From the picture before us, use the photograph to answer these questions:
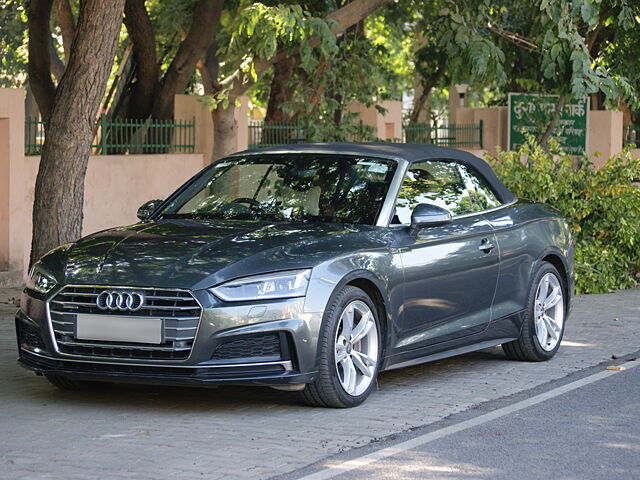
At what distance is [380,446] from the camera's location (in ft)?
21.9

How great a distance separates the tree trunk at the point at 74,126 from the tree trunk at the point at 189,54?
6473 millimetres

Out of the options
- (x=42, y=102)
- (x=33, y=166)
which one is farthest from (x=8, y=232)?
(x=42, y=102)

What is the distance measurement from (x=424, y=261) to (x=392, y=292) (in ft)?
1.40

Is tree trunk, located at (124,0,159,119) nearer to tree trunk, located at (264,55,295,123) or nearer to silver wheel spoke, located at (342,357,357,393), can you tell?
tree trunk, located at (264,55,295,123)

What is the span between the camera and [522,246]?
9.33 meters

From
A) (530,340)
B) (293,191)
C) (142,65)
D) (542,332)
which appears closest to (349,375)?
A: (293,191)

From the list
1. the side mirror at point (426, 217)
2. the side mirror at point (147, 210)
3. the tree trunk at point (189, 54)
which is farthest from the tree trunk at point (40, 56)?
the side mirror at point (426, 217)

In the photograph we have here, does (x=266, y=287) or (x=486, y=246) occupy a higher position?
(x=486, y=246)

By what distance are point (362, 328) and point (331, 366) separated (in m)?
0.41

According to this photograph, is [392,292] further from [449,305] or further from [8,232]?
[8,232]

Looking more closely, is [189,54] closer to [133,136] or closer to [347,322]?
[133,136]

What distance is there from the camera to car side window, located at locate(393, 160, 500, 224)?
27.8ft

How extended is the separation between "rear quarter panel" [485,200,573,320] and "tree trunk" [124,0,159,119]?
9988 millimetres

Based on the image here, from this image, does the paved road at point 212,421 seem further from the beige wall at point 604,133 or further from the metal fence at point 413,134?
the beige wall at point 604,133
